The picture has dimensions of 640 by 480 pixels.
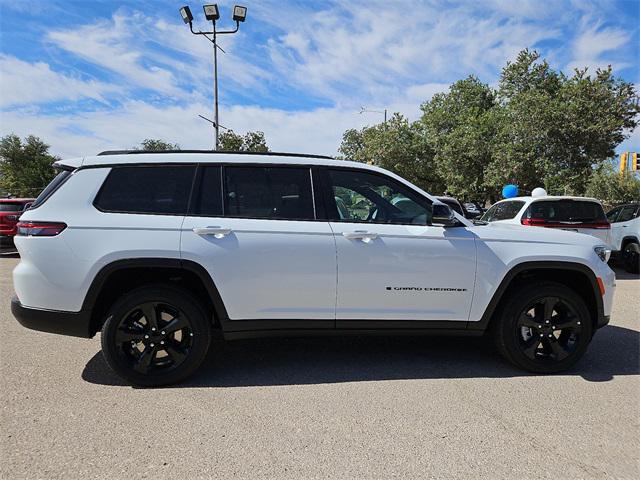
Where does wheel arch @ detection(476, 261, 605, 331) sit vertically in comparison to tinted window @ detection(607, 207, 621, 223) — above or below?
below

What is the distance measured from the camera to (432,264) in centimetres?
357

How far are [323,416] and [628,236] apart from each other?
9.99m

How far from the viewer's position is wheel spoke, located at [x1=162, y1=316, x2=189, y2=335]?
11.2ft

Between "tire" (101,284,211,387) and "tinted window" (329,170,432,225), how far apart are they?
4.66 ft

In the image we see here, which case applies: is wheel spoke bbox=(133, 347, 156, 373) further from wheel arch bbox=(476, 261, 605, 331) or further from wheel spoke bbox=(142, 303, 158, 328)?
wheel arch bbox=(476, 261, 605, 331)

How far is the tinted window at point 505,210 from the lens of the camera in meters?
8.55

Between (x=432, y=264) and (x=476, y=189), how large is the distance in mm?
21399

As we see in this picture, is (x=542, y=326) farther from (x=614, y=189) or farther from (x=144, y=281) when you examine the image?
(x=614, y=189)

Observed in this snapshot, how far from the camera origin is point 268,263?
3406 millimetres

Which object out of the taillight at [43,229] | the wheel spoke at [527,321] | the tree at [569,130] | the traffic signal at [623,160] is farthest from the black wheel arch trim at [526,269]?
the traffic signal at [623,160]

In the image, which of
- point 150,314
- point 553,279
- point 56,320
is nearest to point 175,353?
point 150,314

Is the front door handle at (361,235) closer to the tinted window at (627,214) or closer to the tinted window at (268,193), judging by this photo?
the tinted window at (268,193)

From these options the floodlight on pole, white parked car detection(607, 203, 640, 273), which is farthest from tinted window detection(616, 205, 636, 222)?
the floodlight on pole

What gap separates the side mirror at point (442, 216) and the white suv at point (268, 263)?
18mm
